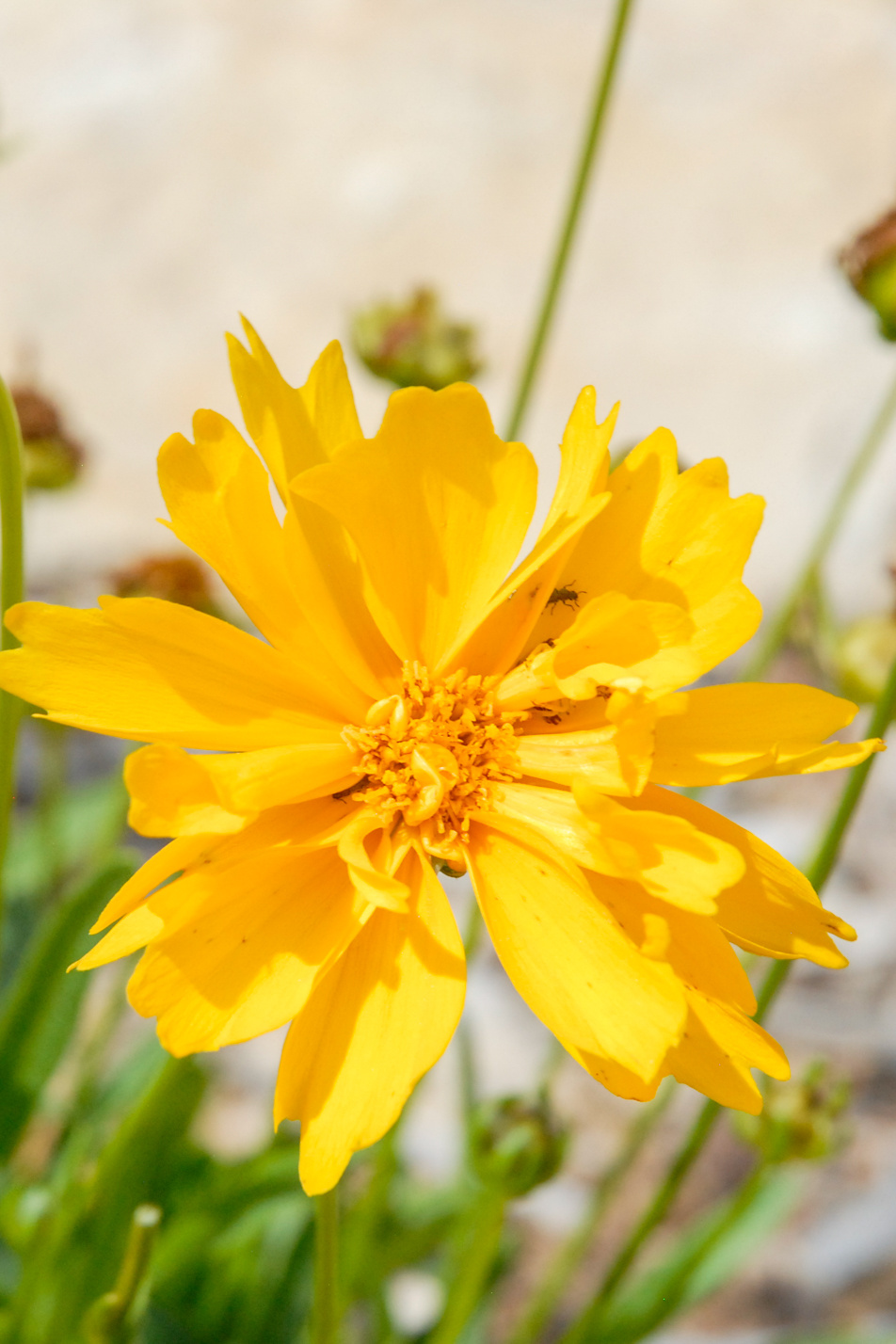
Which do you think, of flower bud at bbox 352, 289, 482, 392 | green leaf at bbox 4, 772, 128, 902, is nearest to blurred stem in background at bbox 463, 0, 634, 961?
flower bud at bbox 352, 289, 482, 392

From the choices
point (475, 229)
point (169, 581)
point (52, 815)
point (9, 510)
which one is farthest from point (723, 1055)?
point (475, 229)

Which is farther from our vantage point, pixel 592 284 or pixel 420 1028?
pixel 592 284

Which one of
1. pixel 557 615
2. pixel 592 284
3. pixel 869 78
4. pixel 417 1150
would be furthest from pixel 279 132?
pixel 557 615

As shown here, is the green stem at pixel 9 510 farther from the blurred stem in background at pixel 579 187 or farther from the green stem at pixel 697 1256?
the green stem at pixel 697 1256

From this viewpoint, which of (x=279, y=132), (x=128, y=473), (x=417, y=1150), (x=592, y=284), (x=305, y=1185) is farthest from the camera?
(x=279, y=132)

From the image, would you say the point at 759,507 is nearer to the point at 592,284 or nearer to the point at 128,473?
the point at 128,473
